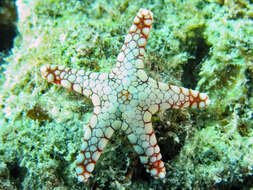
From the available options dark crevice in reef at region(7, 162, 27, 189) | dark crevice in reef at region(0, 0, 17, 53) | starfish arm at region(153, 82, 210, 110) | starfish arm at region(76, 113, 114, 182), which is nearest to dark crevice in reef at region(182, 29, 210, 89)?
starfish arm at region(153, 82, 210, 110)

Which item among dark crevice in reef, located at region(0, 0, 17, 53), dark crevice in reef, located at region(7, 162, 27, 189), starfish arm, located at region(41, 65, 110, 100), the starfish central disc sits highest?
dark crevice in reef, located at region(0, 0, 17, 53)

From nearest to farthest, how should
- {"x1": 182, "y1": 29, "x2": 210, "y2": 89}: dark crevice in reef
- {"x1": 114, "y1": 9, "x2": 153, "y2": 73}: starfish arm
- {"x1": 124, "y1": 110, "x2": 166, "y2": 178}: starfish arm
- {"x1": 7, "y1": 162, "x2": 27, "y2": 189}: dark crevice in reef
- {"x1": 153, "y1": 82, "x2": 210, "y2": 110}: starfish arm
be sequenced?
{"x1": 124, "y1": 110, "x2": 166, "y2": 178}: starfish arm → {"x1": 153, "y1": 82, "x2": 210, "y2": 110}: starfish arm → {"x1": 114, "y1": 9, "x2": 153, "y2": 73}: starfish arm → {"x1": 7, "y1": 162, "x2": 27, "y2": 189}: dark crevice in reef → {"x1": 182, "y1": 29, "x2": 210, "y2": 89}: dark crevice in reef

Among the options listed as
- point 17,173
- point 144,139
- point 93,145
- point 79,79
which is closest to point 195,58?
point 144,139

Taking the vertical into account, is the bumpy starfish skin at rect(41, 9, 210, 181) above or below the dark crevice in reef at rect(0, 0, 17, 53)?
below

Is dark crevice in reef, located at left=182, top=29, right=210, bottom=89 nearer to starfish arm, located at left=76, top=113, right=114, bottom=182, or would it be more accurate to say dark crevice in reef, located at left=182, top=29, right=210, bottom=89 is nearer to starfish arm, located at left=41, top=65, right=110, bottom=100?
starfish arm, located at left=41, top=65, right=110, bottom=100

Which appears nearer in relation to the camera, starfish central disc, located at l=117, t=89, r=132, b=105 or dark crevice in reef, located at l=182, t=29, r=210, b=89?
starfish central disc, located at l=117, t=89, r=132, b=105

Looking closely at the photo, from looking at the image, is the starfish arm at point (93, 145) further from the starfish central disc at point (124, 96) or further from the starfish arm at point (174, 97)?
the starfish arm at point (174, 97)
